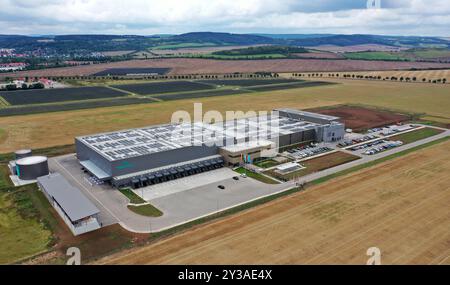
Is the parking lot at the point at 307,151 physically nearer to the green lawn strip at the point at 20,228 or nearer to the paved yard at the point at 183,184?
the paved yard at the point at 183,184

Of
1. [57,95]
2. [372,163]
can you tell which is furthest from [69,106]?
[372,163]

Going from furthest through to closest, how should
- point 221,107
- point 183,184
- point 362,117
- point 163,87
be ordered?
point 163,87, point 221,107, point 362,117, point 183,184

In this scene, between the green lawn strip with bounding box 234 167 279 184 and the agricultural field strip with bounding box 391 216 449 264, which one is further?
the green lawn strip with bounding box 234 167 279 184

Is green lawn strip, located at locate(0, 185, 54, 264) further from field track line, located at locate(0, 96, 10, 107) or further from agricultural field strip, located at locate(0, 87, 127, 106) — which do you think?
agricultural field strip, located at locate(0, 87, 127, 106)

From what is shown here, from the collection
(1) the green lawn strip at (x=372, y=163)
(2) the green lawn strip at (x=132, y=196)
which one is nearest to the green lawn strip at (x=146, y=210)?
(2) the green lawn strip at (x=132, y=196)

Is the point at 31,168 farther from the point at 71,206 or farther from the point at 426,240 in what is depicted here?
the point at 426,240

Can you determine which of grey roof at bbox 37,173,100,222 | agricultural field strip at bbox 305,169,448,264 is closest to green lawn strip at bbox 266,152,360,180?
agricultural field strip at bbox 305,169,448,264
